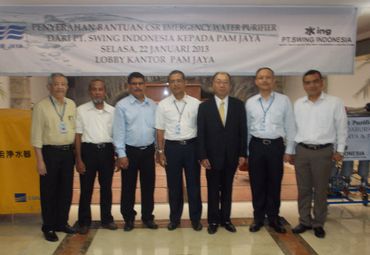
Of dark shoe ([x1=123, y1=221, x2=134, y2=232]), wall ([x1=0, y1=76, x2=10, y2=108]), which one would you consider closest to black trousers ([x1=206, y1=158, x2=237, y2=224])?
dark shoe ([x1=123, y1=221, x2=134, y2=232])

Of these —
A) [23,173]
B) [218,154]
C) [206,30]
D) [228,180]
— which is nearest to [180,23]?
[206,30]

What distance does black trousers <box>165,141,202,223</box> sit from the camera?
140 inches

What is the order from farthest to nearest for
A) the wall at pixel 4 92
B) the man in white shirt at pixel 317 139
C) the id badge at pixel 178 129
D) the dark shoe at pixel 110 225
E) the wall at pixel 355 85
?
the wall at pixel 355 85 < the wall at pixel 4 92 < the dark shoe at pixel 110 225 < the id badge at pixel 178 129 < the man in white shirt at pixel 317 139

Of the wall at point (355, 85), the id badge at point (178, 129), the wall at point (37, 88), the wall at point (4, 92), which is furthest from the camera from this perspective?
the wall at point (37, 88)

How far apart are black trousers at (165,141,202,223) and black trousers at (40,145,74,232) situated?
3.26 feet

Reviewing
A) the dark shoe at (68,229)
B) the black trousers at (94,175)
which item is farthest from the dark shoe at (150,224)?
the dark shoe at (68,229)

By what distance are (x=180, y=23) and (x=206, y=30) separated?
30 centimetres

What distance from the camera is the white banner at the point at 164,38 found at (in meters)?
3.90

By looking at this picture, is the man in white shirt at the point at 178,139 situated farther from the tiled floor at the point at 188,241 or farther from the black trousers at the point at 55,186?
the black trousers at the point at 55,186

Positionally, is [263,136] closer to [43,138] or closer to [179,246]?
[179,246]

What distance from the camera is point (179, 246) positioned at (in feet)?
11.0

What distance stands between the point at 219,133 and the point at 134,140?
2.79 ft

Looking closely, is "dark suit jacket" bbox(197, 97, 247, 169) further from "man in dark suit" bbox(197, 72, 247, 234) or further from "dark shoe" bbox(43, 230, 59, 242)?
"dark shoe" bbox(43, 230, 59, 242)

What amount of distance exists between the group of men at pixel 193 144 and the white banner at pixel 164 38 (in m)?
0.53
